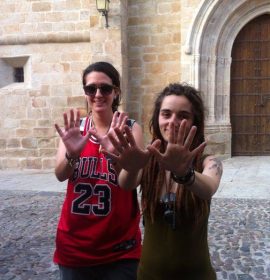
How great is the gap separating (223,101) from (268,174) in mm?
2111

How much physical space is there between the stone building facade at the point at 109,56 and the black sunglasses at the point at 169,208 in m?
6.50

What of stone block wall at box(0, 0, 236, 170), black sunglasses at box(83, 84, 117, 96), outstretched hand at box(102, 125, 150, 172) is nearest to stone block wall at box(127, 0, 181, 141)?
stone block wall at box(0, 0, 236, 170)

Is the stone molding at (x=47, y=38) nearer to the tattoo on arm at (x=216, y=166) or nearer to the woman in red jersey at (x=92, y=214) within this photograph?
the woman in red jersey at (x=92, y=214)

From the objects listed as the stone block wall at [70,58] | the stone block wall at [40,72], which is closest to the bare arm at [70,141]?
the stone block wall at [70,58]

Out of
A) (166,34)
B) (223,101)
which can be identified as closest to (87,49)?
(166,34)

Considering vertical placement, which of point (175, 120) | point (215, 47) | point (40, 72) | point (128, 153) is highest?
point (215, 47)

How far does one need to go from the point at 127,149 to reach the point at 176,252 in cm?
44

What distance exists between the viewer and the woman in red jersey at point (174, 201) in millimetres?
1357

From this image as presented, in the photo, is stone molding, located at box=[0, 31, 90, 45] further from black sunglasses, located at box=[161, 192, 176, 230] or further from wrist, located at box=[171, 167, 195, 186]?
wrist, located at box=[171, 167, 195, 186]

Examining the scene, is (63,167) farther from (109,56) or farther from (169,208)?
(109,56)

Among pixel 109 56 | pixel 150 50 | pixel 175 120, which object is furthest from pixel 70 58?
pixel 175 120

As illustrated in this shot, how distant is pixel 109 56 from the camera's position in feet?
25.2

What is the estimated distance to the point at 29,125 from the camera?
8539 mm

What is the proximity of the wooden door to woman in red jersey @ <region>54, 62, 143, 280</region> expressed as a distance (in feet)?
23.0
